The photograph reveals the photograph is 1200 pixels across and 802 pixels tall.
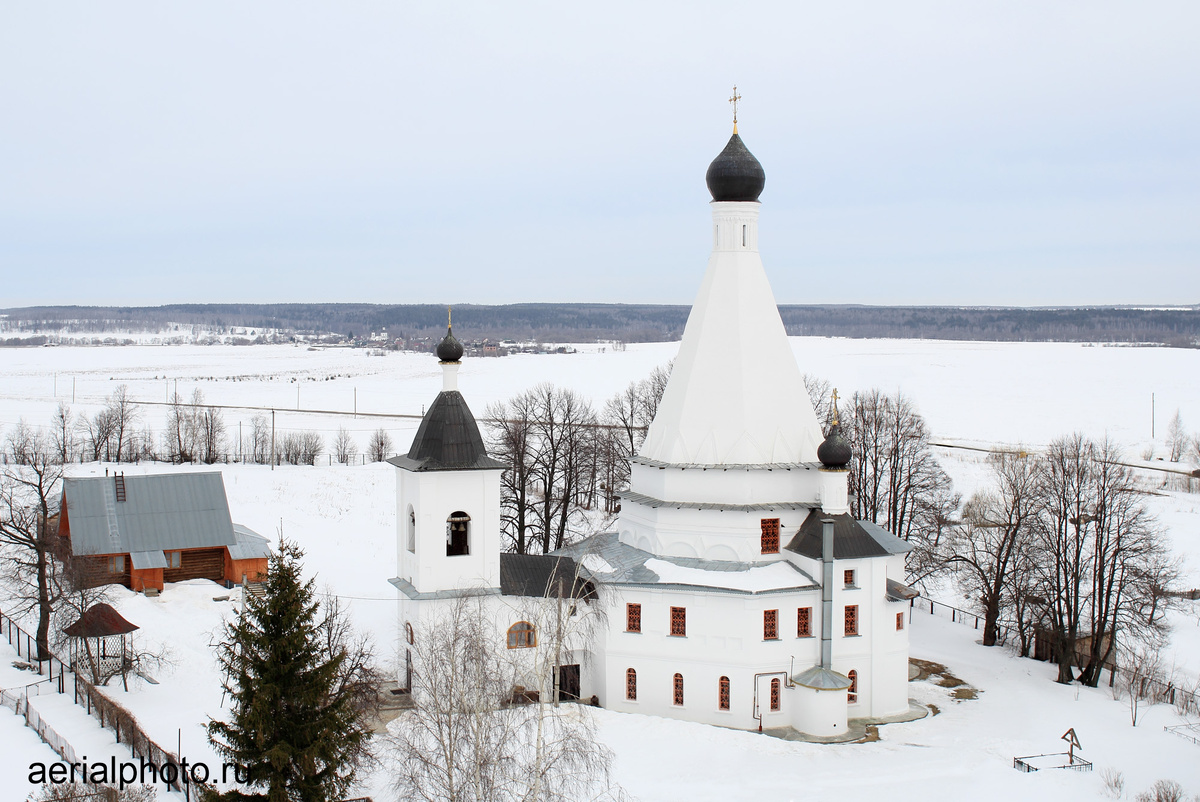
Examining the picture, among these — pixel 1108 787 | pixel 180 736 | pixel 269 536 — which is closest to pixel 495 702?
pixel 180 736

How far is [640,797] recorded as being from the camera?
16.4m

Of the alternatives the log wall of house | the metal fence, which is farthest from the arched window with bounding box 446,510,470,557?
the log wall of house

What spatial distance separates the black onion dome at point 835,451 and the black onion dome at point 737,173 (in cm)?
579

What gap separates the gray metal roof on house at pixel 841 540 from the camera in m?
21.5

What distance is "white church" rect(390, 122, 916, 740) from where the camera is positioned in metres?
21.1

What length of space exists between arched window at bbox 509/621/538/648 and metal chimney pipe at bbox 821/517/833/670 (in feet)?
19.0

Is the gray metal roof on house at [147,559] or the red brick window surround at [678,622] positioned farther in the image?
the gray metal roof on house at [147,559]

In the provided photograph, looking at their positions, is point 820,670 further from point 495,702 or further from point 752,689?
point 495,702

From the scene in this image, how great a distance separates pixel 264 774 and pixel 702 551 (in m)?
11.9

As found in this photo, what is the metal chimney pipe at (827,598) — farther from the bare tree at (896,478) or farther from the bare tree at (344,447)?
the bare tree at (344,447)

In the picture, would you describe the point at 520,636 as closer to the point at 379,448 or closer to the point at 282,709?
the point at 282,709

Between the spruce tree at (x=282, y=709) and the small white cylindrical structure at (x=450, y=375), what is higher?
the small white cylindrical structure at (x=450, y=375)

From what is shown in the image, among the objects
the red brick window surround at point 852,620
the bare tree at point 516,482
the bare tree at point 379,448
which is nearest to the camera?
the red brick window surround at point 852,620

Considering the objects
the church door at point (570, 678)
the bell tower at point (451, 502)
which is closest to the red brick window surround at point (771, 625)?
the church door at point (570, 678)
